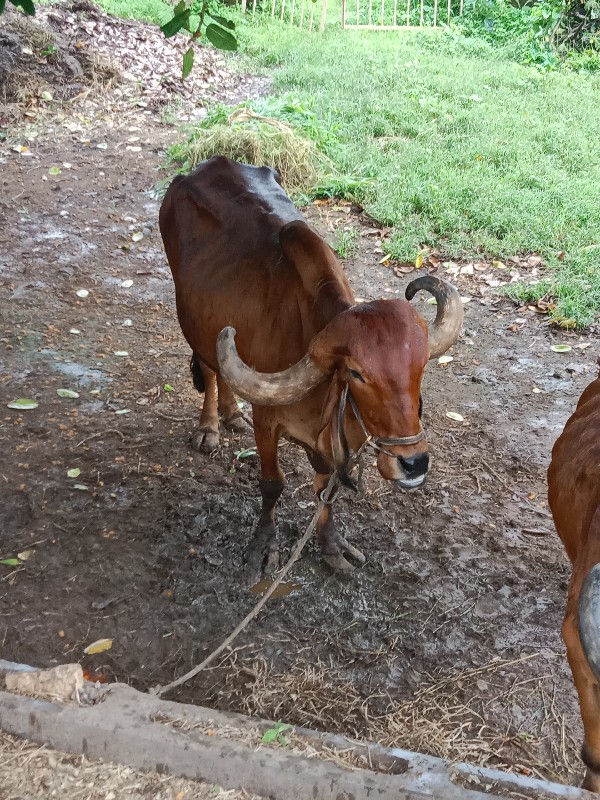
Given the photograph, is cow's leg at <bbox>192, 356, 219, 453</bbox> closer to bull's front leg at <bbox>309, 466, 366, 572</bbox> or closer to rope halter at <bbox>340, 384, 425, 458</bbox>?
bull's front leg at <bbox>309, 466, 366, 572</bbox>

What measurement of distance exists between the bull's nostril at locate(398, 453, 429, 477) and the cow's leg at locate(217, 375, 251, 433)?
2355 millimetres

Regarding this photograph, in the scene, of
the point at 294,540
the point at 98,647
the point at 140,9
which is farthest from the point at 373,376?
the point at 140,9

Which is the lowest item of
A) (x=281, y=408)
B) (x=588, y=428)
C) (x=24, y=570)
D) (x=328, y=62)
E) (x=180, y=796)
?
(x=24, y=570)

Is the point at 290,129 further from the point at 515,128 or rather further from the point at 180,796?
the point at 180,796

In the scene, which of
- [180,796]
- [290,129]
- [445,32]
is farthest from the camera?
[445,32]

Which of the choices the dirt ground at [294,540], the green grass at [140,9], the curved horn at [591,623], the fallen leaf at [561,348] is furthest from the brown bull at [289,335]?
the green grass at [140,9]

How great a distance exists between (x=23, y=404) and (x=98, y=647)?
234cm

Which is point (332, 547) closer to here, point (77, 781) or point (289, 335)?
point (289, 335)

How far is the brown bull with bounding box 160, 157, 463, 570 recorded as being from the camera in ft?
10.3

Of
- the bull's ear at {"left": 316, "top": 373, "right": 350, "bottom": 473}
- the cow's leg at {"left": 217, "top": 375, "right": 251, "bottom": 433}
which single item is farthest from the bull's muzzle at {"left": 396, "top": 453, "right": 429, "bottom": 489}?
the cow's leg at {"left": 217, "top": 375, "right": 251, "bottom": 433}

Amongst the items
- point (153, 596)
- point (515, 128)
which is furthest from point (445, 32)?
point (153, 596)

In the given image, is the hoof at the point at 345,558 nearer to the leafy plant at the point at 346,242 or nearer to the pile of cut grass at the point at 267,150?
the leafy plant at the point at 346,242

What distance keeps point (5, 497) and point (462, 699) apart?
110 inches

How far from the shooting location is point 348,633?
3.86 meters
